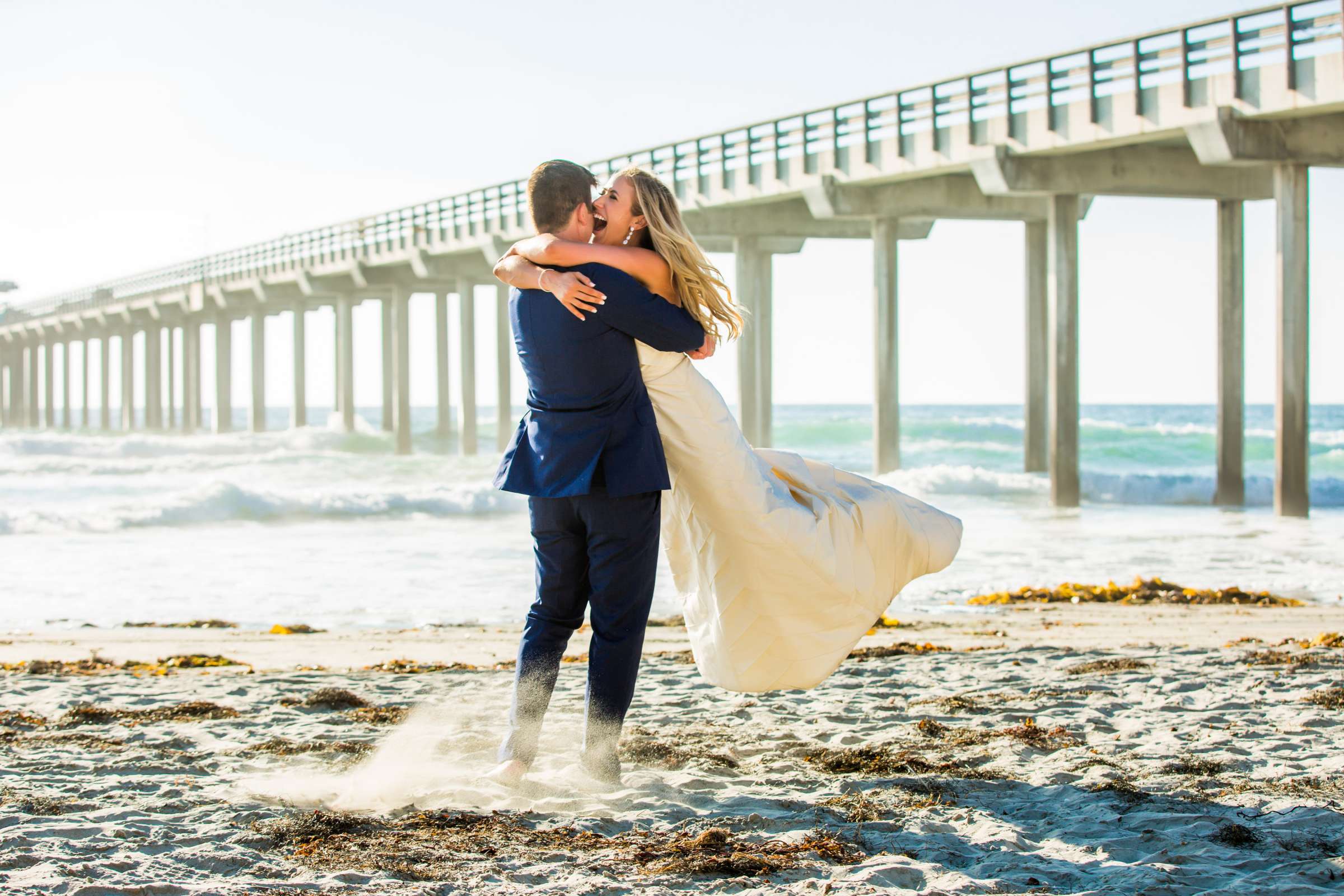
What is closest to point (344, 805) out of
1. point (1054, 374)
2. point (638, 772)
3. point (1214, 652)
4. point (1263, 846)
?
point (638, 772)

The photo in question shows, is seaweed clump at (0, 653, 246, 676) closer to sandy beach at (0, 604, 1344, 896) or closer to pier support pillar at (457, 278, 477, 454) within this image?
sandy beach at (0, 604, 1344, 896)

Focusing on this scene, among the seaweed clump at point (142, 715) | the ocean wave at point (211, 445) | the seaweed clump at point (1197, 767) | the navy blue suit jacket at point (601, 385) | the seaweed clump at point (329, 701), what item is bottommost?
the seaweed clump at point (329, 701)

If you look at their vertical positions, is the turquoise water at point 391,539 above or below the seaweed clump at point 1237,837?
below

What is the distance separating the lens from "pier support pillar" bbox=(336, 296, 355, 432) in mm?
36562

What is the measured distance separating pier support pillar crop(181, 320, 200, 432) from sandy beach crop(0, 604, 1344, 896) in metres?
45.0

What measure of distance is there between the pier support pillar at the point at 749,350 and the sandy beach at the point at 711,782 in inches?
687

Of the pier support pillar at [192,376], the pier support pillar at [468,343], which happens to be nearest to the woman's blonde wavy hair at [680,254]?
the pier support pillar at [468,343]

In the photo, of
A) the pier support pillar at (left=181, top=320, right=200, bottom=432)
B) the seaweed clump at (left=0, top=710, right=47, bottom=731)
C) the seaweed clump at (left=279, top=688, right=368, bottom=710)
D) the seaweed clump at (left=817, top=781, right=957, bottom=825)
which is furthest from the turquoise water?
the pier support pillar at (left=181, top=320, right=200, bottom=432)

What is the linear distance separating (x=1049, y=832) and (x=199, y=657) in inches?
182

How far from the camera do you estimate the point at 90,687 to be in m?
5.20

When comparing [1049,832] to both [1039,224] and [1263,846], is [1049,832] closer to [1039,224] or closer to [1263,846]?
[1263,846]

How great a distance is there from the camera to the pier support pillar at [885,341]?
2084 cm

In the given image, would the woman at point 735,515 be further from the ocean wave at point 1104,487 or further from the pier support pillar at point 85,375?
the pier support pillar at point 85,375

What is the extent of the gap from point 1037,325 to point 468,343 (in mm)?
14637
